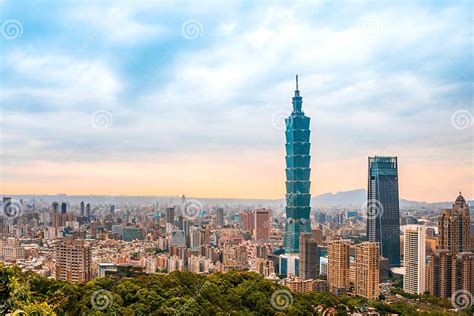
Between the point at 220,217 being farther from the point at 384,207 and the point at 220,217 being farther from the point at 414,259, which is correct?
the point at 384,207

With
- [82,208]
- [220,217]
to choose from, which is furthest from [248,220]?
[82,208]

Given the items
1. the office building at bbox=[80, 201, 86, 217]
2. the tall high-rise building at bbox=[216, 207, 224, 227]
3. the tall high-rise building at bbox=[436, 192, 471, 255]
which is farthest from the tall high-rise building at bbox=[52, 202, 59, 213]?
the tall high-rise building at bbox=[436, 192, 471, 255]

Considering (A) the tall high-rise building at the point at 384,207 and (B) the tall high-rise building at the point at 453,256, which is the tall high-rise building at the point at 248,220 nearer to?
(A) the tall high-rise building at the point at 384,207

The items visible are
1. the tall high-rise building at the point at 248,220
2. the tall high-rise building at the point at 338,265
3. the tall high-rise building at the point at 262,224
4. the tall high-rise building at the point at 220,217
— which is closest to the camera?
the tall high-rise building at the point at 338,265

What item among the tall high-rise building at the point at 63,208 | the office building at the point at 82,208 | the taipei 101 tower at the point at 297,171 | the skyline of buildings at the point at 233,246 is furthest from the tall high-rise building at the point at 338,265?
the taipei 101 tower at the point at 297,171

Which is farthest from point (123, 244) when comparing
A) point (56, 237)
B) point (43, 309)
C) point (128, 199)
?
point (43, 309)

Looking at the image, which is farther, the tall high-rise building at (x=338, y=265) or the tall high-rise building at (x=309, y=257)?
the tall high-rise building at (x=309, y=257)
